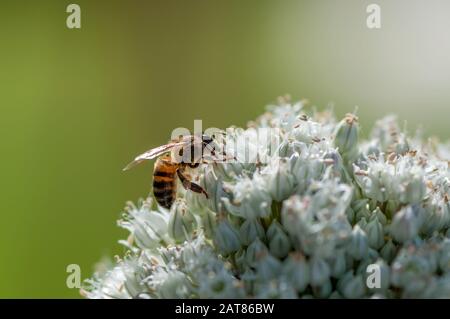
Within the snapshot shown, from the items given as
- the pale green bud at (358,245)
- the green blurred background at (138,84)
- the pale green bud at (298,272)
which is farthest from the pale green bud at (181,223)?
the green blurred background at (138,84)

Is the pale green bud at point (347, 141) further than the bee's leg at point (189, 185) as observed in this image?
Yes

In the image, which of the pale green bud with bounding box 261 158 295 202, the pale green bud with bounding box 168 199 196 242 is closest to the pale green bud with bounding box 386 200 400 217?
the pale green bud with bounding box 261 158 295 202

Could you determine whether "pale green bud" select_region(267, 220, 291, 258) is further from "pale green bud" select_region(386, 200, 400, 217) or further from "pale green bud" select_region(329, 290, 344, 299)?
"pale green bud" select_region(386, 200, 400, 217)

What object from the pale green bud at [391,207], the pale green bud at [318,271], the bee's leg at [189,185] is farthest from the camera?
the bee's leg at [189,185]

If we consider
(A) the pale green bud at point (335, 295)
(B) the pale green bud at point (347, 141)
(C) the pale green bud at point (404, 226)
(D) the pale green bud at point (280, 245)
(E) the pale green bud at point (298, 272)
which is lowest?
(A) the pale green bud at point (335, 295)

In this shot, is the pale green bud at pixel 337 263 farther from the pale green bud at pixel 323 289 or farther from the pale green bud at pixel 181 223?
the pale green bud at pixel 181 223

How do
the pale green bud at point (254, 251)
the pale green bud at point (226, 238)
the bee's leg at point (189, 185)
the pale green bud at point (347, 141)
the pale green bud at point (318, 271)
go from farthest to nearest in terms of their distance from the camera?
the pale green bud at point (347, 141)
the bee's leg at point (189, 185)
the pale green bud at point (226, 238)
the pale green bud at point (254, 251)
the pale green bud at point (318, 271)

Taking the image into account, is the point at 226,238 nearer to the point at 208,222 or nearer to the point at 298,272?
the point at 208,222

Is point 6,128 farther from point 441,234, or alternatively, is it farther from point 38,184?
point 441,234
